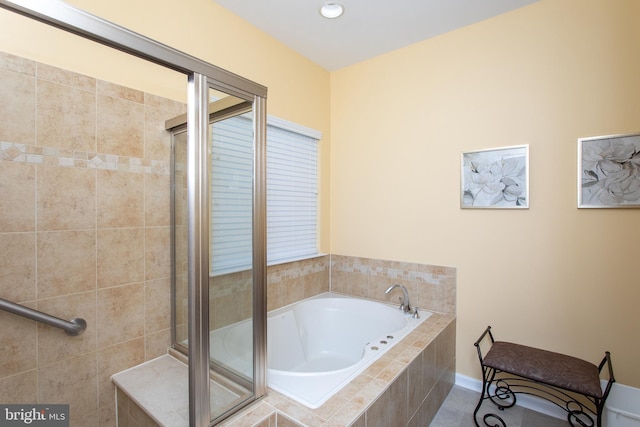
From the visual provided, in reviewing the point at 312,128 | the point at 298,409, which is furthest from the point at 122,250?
the point at 312,128

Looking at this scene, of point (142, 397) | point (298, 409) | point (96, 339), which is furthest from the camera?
point (96, 339)

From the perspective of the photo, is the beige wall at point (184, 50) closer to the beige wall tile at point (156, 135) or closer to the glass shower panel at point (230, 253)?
the beige wall tile at point (156, 135)

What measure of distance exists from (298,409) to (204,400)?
405 mm

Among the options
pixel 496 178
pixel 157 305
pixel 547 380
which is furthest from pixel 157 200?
pixel 547 380

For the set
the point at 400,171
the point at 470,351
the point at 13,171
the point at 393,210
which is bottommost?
the point at 470,351

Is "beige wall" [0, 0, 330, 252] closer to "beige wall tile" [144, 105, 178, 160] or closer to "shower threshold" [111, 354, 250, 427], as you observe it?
"beige wall tile" [144, 105, 178, 160]

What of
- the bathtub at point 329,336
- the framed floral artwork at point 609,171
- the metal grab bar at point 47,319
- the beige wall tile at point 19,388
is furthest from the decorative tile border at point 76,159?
the framed floral artwork at point 609,171

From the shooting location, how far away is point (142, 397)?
1479 millimetres

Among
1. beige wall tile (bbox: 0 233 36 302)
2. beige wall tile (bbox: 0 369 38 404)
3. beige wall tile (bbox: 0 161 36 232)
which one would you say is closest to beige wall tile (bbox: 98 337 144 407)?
beige wall tile (bbox: 0 369 38 404)

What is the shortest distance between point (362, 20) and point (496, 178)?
154 cm

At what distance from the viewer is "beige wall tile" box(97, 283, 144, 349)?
1608 mm

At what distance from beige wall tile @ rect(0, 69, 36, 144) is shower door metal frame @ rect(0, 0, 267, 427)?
73 cm

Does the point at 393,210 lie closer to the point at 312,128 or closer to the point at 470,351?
the point at 312,128

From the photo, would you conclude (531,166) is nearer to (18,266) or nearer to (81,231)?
(81,231)
